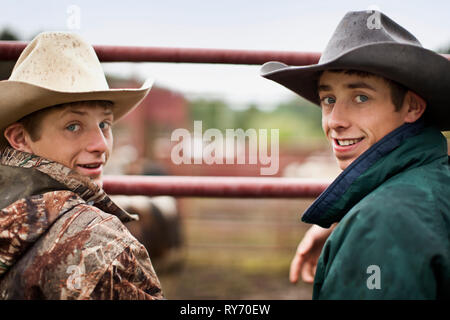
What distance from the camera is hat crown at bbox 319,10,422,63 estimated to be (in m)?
1.45

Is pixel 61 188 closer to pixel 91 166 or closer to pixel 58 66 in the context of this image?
pixel 91 166

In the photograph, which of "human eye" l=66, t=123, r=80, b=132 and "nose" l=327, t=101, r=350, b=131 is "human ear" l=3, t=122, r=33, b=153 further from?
"nose" l=327, t=101, r=350, b=131

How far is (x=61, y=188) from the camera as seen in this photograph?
1.42 metres

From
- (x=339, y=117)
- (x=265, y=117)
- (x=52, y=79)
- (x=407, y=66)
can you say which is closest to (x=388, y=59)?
(x=407, y=66)

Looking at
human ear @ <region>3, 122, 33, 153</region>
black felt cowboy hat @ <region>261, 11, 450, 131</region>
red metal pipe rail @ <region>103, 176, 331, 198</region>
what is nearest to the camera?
black felt cowboy hat @ <region>261, 11, 450, 131</region>

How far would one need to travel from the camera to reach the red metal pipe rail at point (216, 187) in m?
1.87

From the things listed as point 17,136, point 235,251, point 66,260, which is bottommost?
point 66,260

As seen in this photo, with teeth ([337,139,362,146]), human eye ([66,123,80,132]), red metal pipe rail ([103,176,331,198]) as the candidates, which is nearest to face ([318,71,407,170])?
teeth ([337,139,362,146])

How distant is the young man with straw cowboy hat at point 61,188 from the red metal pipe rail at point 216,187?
0.93ft

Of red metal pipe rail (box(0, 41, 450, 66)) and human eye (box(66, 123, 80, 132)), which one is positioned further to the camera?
red metal pipe rail (box(0, 41, 450, 66))

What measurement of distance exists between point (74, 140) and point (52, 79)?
0.66 ft

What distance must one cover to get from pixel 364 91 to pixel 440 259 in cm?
52

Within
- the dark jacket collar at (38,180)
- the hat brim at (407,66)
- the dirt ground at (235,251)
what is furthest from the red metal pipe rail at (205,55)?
the dirt ground at (235,251)
